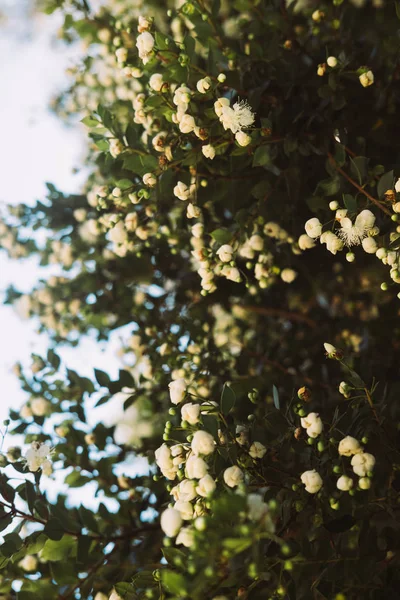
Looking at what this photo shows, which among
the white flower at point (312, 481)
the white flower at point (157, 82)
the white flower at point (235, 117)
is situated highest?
the white flower at point (157, 82)

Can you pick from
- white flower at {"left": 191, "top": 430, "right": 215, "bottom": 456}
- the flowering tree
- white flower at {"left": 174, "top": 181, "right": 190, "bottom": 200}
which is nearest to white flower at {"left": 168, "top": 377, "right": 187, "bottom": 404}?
the flowering tree

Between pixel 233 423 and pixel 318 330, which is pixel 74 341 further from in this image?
pixel 233 423

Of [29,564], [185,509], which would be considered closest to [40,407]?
[29,564]

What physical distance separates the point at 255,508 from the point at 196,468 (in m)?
0.12

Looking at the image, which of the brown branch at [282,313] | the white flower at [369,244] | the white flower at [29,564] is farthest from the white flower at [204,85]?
the white flower at [29,564]

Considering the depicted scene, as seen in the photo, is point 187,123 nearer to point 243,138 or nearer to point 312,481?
point 243,138

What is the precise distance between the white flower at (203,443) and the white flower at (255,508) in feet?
0.38

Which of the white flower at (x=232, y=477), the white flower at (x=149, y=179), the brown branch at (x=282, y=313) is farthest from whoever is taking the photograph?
the brown branch at (x=282, y=313)

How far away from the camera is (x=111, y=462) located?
1.20m

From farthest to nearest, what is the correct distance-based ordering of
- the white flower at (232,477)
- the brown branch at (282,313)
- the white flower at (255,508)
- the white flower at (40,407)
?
the brown branch at (282,313), the white flower at (40,407), the white flower at (232,477), the white flower at (255,508)

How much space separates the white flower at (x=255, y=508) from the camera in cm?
62

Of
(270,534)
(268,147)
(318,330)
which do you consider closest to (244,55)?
(268,147)

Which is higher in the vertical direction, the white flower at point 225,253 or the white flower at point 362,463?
the white flower at point 225,253

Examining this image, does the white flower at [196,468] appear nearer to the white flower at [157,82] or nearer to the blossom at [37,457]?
the blossom at [37,457]
